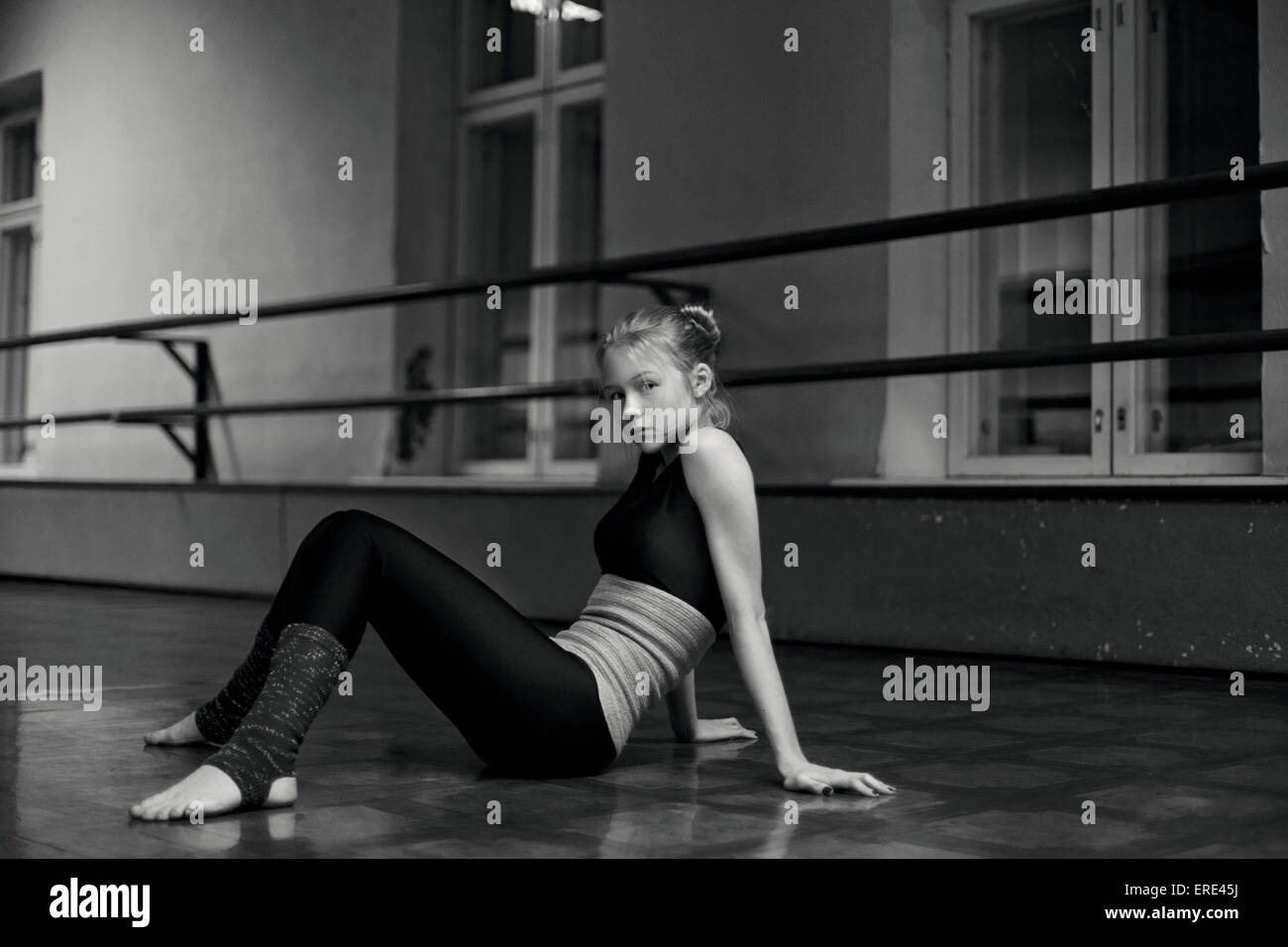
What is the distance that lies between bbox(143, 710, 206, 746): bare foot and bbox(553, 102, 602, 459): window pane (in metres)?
3.28

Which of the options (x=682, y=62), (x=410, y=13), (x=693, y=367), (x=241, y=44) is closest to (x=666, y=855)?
(x=693, y=367)

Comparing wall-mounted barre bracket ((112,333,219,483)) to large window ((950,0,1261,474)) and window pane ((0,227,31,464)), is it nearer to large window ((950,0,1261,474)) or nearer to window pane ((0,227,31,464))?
window pane ((0,227,31,464))

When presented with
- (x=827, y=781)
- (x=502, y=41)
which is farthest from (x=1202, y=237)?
(x=502, y=41)

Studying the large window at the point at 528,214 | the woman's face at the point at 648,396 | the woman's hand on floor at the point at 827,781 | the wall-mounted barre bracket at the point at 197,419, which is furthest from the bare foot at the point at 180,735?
the wall-mounted barre bracket at the point at 197,419

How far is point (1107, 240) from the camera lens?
160 inches

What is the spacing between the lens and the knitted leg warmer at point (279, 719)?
6.16ft

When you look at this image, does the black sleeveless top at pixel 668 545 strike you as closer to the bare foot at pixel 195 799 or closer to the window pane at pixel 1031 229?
the bare foot at pixel 195 799

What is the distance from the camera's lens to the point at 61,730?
2621mm

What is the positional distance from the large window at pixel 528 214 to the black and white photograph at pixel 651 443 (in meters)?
0.02

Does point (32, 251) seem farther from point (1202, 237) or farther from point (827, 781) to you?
point (827, 781)

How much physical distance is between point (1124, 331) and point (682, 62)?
1.72 m

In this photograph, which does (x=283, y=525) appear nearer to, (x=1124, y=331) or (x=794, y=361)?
(x=794, y=361)

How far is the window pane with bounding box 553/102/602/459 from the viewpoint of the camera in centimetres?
570

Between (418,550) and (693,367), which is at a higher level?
(693,367)
